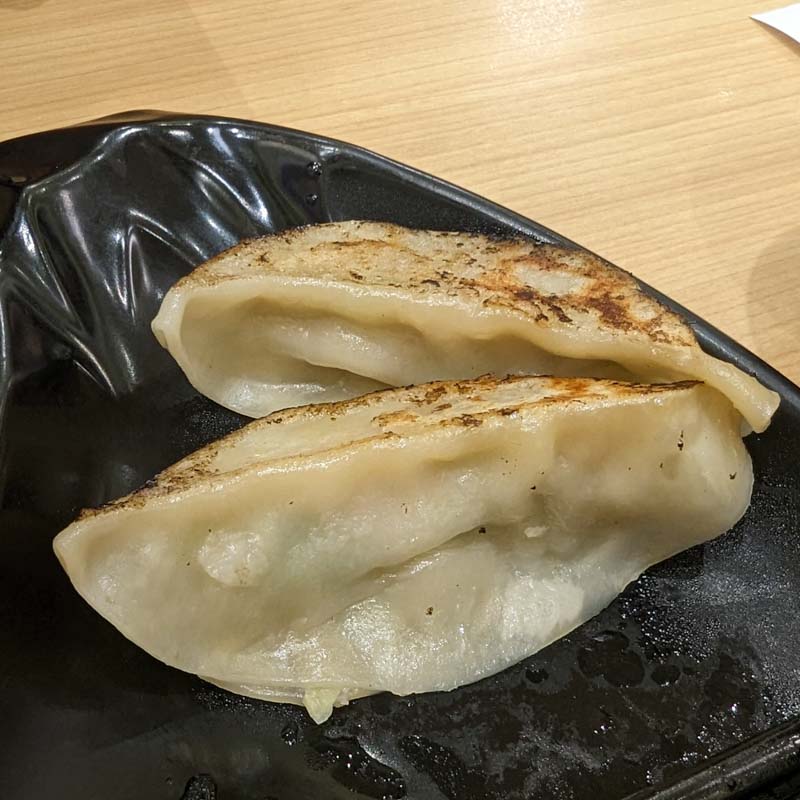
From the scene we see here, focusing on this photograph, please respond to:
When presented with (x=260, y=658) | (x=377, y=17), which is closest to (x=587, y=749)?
(x=260, y=658)

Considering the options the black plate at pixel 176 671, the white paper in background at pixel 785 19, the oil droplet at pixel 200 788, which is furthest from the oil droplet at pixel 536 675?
the white paper in background at pixel 785 19

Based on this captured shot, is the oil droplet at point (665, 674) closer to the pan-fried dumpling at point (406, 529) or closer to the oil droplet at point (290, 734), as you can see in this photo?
the pan-fried dumpling at point (406, 529)

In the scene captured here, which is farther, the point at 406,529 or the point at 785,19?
the point at 785,19

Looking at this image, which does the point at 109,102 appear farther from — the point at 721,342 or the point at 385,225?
the point at 721,342

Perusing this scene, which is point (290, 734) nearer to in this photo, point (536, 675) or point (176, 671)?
point (176, 671)

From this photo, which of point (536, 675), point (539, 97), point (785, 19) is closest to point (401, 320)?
point (536, 675)

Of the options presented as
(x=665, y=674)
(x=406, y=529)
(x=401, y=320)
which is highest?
(x=401, y=320)
